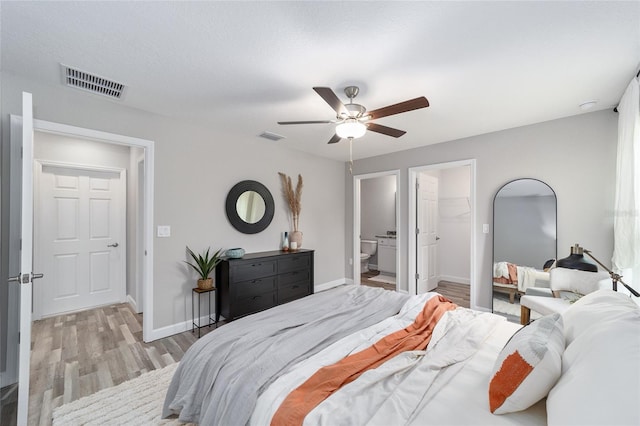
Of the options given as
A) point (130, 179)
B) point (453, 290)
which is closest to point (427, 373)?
point (453, 290)

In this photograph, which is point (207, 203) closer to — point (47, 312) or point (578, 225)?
point (47, 312)

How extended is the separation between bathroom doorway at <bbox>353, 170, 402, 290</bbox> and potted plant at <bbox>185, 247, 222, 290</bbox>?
108 inches

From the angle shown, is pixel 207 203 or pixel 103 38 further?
pixel 207 203

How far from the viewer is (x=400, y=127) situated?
3.32 metres

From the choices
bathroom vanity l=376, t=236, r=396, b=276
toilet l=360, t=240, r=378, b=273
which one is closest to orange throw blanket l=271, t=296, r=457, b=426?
bathroom vanity l=376, t=236, r=396, b=276

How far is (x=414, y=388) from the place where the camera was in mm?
1194

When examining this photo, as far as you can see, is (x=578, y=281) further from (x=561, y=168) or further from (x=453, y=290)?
(x=453, y=290)

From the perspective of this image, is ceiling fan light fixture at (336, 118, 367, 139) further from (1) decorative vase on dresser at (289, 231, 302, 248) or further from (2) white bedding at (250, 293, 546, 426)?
(1) decorative vase on dresser at (289, 231, 302, 248)

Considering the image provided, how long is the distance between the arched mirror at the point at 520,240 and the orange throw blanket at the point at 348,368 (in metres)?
2.02

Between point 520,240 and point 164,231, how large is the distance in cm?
429

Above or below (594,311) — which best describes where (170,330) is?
below

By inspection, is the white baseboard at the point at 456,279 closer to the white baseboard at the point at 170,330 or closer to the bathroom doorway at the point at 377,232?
the bathroom doorway at the point at 377,232

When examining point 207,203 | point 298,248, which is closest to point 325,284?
point 298,248

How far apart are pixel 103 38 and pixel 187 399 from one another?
227 cm
